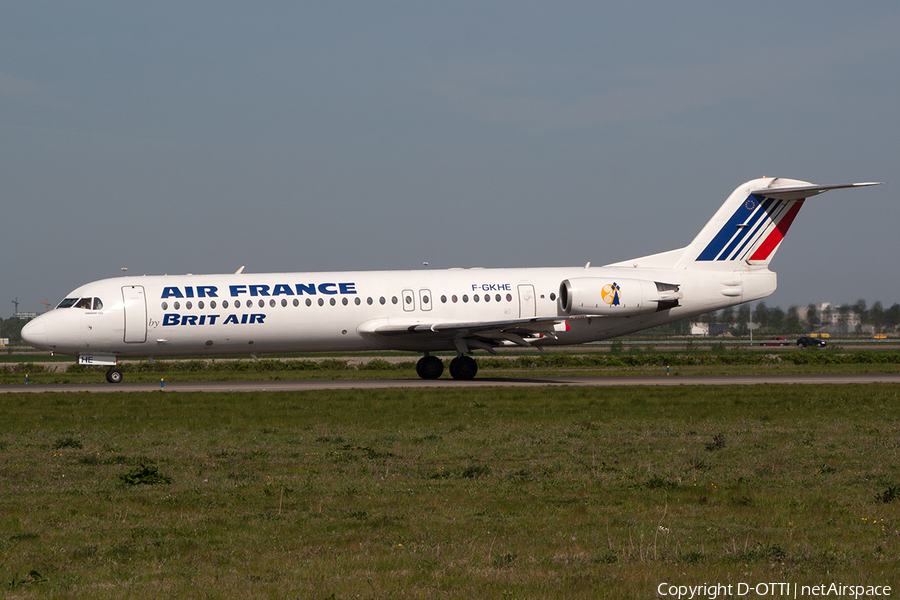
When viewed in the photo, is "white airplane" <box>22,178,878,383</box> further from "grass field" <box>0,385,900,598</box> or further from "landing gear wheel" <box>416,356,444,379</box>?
"grass field" <box>0,385,900,598</box>

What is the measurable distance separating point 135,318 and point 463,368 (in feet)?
40.1

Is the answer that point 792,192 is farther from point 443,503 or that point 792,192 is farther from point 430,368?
point 443,503

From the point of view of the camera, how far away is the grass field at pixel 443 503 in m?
8.12

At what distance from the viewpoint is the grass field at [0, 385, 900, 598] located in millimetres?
8117

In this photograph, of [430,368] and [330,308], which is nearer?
[330,308]

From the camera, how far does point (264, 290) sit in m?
33.9

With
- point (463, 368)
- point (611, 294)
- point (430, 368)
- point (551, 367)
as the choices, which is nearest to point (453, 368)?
point (463, 368)

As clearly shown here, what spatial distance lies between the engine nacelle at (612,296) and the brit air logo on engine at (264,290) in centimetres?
821

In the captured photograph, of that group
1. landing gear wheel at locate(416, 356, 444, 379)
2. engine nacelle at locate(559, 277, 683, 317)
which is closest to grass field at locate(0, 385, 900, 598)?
engine nacelle at locate(559, 277, 683, 317)

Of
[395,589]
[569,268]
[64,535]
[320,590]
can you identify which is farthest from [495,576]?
[569,268]

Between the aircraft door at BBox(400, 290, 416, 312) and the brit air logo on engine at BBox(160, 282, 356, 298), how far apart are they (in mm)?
1931

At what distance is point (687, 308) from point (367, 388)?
563 inches

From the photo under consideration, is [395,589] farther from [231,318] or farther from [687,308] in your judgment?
[687,308]

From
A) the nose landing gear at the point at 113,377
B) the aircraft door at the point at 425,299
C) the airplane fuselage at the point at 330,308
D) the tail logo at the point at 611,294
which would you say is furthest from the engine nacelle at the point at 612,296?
the nose landing gear at the point at 113,377
